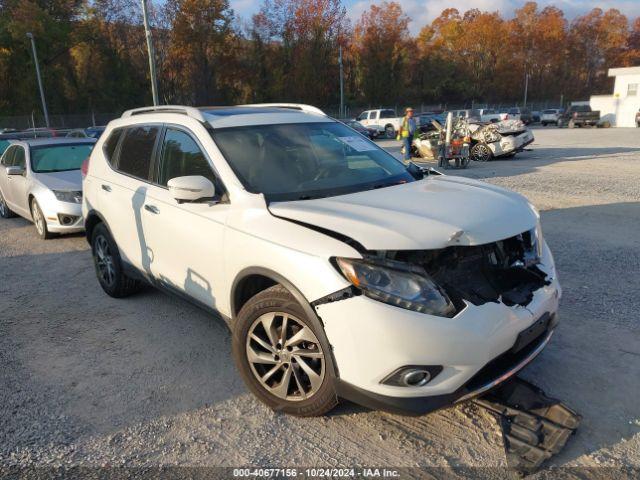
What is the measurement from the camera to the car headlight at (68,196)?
299 inches

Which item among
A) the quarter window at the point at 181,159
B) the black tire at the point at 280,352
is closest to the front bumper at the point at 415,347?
the black tire at the point at 280,352

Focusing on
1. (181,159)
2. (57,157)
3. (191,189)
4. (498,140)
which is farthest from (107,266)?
(498,140)

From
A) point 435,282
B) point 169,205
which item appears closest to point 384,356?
point 435,282

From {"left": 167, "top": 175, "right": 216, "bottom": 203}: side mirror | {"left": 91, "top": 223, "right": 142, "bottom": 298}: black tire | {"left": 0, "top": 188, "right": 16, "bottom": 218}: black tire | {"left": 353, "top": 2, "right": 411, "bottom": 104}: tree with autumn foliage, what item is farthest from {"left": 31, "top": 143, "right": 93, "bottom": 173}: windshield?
{"left": 353, "top": 2, "right": 411, "bottom": 104}: tree with autumn foliage

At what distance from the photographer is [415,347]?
8.21 ft

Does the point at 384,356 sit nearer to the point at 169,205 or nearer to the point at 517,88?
the point at 169,205

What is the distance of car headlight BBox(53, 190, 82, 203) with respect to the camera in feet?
24.9

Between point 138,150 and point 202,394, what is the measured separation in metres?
2.30

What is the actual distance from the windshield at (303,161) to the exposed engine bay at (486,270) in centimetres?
95

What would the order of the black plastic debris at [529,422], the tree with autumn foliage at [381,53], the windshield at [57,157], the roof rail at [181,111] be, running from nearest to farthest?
the black plastic debris at [529,422], the roof rail at [181,111], the windshield at [57,157], the tree with autumn foliage at [381,53]

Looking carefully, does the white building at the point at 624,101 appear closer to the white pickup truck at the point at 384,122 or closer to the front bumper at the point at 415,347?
the white pickup truck at the point at 384,122

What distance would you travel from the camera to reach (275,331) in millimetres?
3018

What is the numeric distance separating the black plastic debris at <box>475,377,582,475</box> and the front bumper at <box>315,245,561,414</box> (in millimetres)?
366

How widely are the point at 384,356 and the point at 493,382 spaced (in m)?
0.64
